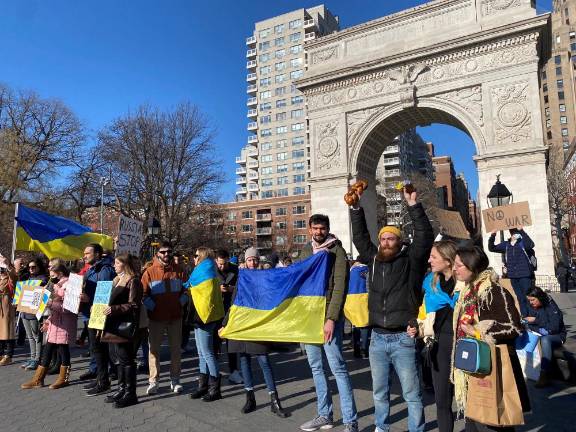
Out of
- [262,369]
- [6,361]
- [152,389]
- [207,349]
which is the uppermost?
[207,349]

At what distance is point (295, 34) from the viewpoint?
80.0 metres

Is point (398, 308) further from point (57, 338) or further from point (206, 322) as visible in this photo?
point (57, 338)

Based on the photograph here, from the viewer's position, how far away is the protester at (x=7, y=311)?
8492 mm

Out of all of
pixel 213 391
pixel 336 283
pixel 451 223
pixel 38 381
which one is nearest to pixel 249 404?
pixel 213 391

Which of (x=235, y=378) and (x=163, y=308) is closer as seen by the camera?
(x=163, y=308)

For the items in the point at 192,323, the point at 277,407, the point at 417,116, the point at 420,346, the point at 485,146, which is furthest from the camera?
the point at 417,116

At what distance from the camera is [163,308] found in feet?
20.6

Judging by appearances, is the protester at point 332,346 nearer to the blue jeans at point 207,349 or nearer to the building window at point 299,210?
A: the blue jeans at point 207,349

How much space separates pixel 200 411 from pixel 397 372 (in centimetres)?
265

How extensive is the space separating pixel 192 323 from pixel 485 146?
64.4 ft

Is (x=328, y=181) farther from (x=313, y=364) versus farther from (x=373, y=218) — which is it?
(x=313, y=364)

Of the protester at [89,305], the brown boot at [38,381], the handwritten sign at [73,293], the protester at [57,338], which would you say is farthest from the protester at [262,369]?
the brown boot at [38,381]

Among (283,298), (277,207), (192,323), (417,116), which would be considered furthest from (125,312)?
(277,207)

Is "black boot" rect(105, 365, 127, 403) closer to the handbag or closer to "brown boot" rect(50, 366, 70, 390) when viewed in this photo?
"brown boot" rect(50, 366, 70, 390)
